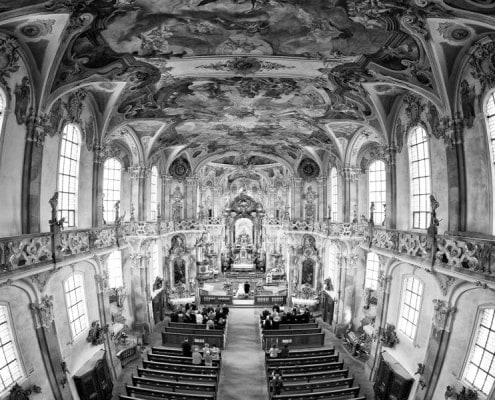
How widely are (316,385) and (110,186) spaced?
55.5 ft

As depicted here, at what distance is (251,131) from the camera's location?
27859 millimetres

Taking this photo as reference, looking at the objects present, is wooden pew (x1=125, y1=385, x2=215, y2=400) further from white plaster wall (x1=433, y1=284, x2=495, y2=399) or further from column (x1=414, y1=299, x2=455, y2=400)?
white plaster wall (x1=433, y1=284, x2=495, y2=399)

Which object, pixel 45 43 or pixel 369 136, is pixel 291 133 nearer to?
pixel 369 136

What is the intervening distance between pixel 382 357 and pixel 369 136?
12.3m

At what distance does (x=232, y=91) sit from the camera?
61.3 ft

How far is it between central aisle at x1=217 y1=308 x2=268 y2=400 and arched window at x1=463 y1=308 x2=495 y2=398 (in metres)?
8.65

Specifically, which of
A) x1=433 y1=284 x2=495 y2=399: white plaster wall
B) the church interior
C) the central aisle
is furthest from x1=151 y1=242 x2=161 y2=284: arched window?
x1=433 y1=284 x2=495 y2=399: white plaster wall

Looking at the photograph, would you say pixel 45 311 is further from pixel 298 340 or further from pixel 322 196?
pixel 322 196

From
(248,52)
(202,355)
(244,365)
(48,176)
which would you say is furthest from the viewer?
(244,365)

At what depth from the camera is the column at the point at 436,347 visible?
43.0 ft

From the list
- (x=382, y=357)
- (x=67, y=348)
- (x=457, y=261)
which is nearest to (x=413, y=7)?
(x=457, y=261)

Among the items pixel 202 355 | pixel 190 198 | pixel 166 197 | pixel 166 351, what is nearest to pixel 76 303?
pixel 166 351

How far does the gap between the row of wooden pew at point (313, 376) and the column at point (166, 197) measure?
1610 cm

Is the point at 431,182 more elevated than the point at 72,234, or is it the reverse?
the point at 431,182
